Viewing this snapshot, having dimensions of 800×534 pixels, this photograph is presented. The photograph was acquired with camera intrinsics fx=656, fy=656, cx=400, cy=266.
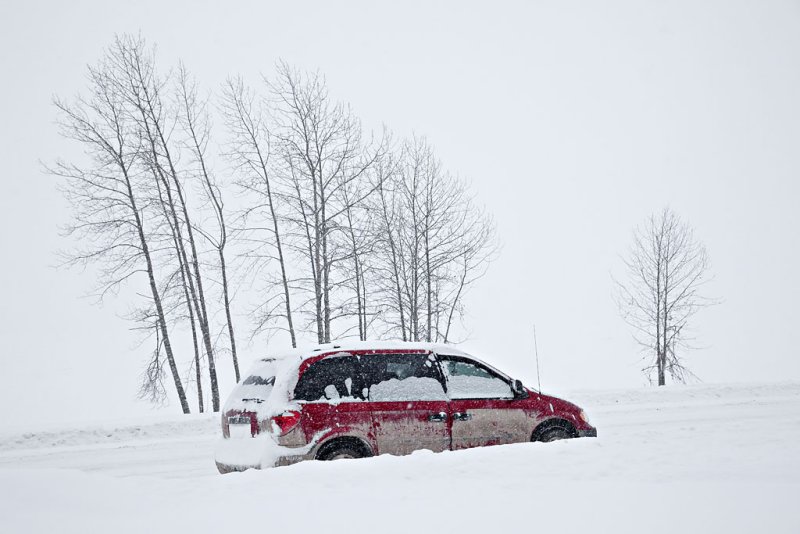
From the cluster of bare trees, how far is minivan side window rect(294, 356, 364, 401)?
13.3 meters

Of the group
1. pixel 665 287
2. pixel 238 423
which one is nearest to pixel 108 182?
pixel 238 423

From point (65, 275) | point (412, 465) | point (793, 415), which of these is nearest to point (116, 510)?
point (412, 465)

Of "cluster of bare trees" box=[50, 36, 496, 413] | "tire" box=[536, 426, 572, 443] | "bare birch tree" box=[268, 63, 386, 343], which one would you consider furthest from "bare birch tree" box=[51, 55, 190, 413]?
"tire" box=[536, 426, 572, 443]

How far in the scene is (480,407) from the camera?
862 centimetres

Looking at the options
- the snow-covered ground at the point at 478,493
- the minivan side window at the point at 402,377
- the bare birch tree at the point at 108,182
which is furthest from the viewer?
the bare birch tree at the point at 108,182

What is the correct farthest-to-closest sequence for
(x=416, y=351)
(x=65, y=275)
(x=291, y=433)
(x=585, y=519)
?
(x=65, y=275)
(x=416, y=351)
(x=291, y=433)
(x=585, y=519)

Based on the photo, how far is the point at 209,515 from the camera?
538 centimetres

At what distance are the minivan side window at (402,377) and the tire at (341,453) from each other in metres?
0.64

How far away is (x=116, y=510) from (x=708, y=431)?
7521 mm

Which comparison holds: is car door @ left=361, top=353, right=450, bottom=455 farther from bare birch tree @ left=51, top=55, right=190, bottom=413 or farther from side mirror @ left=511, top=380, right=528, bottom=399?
bare birch tree @ left=51, top=55, right=190, bottom=413

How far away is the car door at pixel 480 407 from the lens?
8461 mm

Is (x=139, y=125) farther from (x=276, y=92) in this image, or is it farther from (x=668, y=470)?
(x=668, y=470)

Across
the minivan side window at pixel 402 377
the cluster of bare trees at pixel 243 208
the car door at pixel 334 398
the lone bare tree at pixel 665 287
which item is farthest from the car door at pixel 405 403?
the lone bare tree at pixel 665 287

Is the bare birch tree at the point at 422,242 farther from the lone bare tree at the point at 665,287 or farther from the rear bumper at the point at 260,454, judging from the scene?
the rear bumper at the point at 260,454
